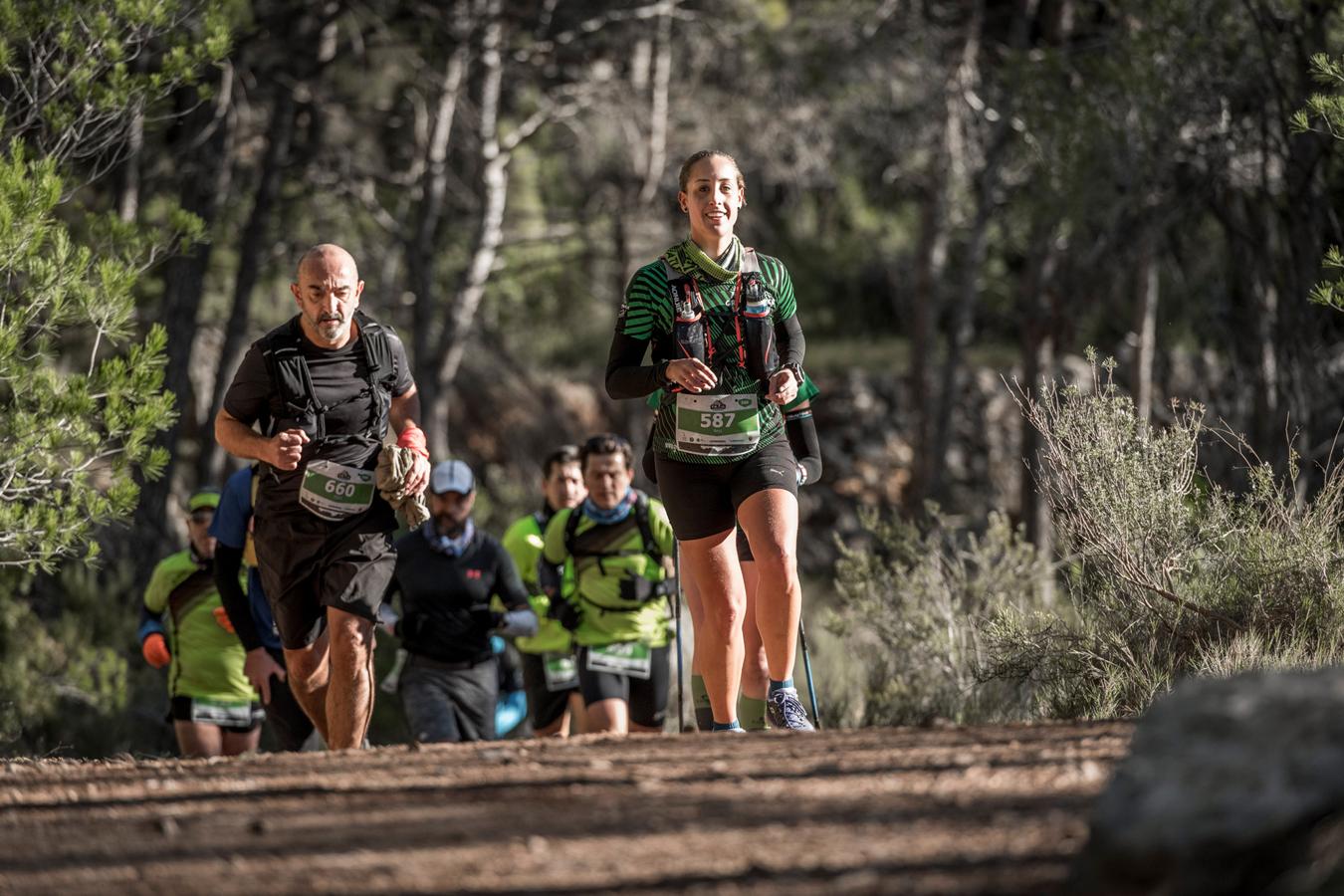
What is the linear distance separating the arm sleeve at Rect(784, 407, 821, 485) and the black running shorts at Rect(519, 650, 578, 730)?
3348 mm

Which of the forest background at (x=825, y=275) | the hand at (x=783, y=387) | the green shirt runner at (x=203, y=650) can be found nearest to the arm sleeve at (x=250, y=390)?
the forest background at (x=825, y=275)

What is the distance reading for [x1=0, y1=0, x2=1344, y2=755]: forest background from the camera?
728 centimetres

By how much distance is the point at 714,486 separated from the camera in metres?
6.06

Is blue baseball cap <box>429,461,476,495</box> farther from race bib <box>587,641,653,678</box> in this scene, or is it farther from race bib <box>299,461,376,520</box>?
race bib <box>299,461,376,520</box>

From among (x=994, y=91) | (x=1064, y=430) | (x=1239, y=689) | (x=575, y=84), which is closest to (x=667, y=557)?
(x=1064, y=430)

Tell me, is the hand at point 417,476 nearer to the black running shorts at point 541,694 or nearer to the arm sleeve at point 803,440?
the arm sleeve at point 803,440

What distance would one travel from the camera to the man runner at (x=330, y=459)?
20.4 ft

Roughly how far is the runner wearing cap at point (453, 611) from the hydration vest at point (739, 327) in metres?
3.06

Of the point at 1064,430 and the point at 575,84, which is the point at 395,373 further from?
the point at 575,84

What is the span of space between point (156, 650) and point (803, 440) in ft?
15.0

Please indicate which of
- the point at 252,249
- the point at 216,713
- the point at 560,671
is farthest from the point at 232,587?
the point at 252,249

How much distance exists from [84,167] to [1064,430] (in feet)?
28.8

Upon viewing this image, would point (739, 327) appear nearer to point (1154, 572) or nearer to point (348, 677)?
point (348, 677)

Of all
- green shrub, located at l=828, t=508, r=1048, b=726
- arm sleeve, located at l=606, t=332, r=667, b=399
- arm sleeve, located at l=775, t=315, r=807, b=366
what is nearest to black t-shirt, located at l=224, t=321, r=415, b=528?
arm sleeve, located at l=606, t=332, r=667, b=399
